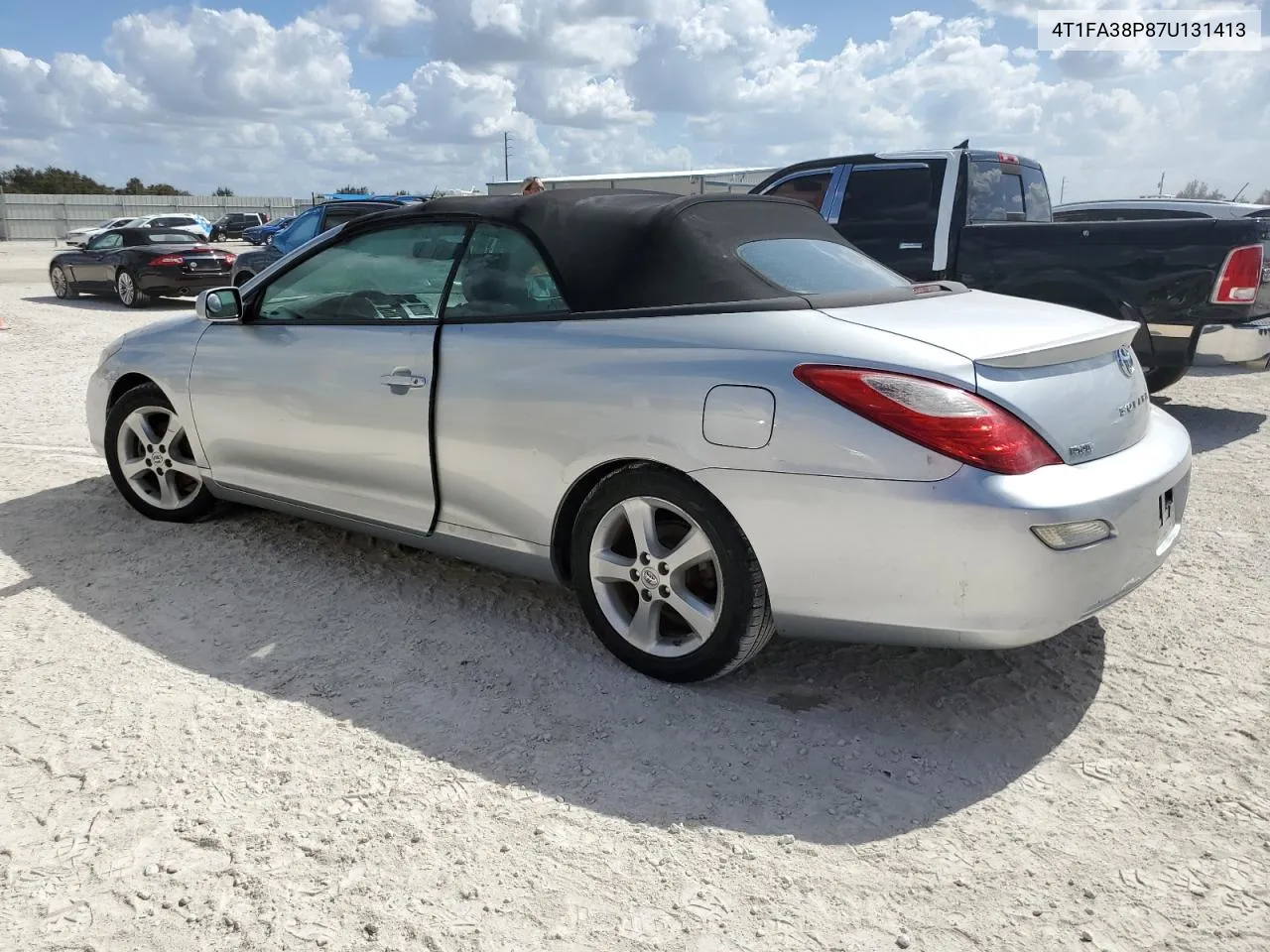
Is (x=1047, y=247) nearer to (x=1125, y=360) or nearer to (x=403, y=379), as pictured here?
(x=1125, y=360)

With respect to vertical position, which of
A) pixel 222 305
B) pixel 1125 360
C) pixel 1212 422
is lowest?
pixel 1212 422

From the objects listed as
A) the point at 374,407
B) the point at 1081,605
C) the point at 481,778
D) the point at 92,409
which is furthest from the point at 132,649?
the point at 1081,605

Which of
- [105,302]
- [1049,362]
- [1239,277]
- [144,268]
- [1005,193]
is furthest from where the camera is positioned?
[105,302]

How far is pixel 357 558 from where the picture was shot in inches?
175

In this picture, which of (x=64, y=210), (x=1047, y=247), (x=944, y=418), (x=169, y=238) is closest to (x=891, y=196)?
(x=1047, y=247)

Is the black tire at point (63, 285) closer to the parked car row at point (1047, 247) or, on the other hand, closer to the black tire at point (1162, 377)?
the parked car row at point (1047, 247)

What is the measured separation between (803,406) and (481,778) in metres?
1.35

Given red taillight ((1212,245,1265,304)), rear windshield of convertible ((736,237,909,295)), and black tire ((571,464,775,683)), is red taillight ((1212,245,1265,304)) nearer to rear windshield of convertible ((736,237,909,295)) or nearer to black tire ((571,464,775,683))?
rear windshield of convertible ((736,237,909,295))

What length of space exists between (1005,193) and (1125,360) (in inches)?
228

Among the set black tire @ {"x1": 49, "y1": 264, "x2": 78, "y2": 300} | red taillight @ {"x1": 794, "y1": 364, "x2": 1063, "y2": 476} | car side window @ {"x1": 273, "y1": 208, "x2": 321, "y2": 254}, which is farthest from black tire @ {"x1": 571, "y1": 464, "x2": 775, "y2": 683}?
black tire @ {"x1": 49, "y1": 264, "x2": 78, "y2": 300}

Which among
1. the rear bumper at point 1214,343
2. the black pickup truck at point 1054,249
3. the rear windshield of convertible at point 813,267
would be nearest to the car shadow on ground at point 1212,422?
the black pickup truck at point 1054,249

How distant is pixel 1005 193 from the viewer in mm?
8484

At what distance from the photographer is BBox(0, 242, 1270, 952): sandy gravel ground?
7.36ft

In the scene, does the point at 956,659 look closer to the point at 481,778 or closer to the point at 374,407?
the point at 481,778
